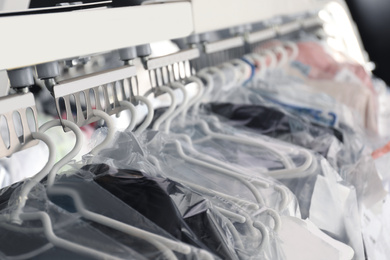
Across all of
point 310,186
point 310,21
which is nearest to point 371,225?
point 310,186

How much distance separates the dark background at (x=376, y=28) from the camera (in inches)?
133

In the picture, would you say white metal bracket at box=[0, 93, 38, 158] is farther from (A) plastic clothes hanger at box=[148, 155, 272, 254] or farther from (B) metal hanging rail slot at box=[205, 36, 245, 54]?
(B) metal hanging rail slot at box=[205, 36, 245, 54]

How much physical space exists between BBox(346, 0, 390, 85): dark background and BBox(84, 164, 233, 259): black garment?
121 inches

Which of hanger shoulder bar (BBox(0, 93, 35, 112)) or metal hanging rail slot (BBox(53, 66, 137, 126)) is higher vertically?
hanger shoulder bar (BBox(0, 93, 35, 112))

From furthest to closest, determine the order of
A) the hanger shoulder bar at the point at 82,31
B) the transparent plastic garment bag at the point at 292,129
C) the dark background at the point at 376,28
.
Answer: the dark background at the point at 376,28
the transparent plastic garment bag at the point at 292,129
the hanger shoulder bar at the point at 82,31

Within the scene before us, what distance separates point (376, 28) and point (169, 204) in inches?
124

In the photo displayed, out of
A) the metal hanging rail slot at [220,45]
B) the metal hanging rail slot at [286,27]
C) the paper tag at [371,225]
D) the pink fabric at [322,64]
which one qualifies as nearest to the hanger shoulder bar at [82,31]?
the metal hanging rail slot at [220,45]

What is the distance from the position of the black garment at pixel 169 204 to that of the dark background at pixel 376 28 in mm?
3080

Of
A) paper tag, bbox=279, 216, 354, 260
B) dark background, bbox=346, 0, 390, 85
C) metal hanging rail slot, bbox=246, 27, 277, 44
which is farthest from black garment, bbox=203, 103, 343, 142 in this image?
dark background, bbox=346, 0, 390, 85

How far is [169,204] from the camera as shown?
23.5 inches

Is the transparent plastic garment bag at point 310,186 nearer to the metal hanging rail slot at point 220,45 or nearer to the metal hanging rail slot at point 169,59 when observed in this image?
the metal hanging rail slot at point 169,59

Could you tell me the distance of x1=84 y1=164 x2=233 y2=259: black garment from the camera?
23.1 inches

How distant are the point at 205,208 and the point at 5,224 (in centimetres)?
23

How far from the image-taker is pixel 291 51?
171 cm
